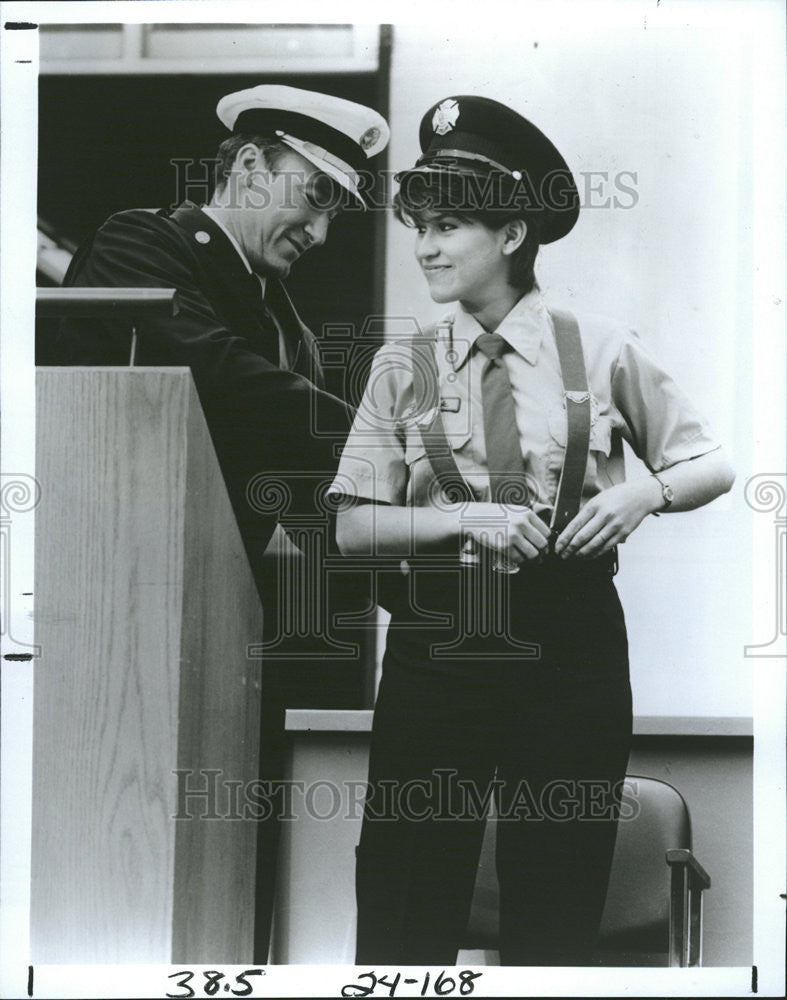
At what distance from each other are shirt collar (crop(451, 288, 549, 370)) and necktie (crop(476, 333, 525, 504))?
0.02 metres

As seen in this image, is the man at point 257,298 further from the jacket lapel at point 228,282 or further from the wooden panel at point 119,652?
the wooden panel at point 119,652

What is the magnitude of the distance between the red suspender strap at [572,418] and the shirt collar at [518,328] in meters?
0.03

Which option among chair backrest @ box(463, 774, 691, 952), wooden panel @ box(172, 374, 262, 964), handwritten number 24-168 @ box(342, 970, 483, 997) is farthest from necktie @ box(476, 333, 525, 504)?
handwritten number 24-168 @ box(342, 970, 483, 997)

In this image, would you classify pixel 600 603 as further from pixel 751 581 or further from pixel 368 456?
pixel 368 456

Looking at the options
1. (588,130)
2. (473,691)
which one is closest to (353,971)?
(473,691)

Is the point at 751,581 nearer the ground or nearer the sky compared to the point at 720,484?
nearer the ground

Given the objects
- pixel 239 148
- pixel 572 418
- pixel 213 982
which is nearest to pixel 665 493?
pixel 572 418

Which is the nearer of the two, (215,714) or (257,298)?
(215,714)

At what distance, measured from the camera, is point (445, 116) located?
2.36 meters

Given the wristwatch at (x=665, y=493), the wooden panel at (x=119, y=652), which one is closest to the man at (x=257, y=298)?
the wooden panel at (x=119, y=652)

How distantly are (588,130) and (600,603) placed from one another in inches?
36.8

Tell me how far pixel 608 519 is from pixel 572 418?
0.69 ft

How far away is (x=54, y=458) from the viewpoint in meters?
2.08

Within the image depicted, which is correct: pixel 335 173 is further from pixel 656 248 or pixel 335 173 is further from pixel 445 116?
pixel 656 248
